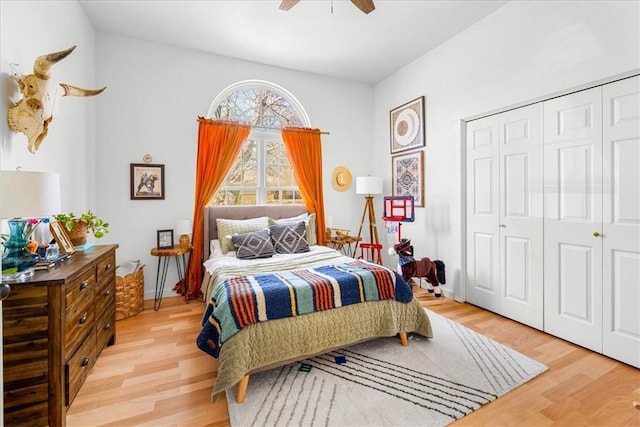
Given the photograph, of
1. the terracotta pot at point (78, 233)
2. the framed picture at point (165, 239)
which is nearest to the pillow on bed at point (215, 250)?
the framed picture at point (165, 239)

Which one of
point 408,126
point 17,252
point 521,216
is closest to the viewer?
point 17,252

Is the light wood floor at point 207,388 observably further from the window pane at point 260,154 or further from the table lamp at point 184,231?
the window pane at point 260,154

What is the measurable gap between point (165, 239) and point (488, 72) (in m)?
4.16

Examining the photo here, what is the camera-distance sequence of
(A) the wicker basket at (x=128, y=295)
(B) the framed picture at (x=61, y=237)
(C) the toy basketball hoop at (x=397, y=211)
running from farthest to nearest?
1. (C) the toy basketball hoop at (x=397, y=211)
2. (A) the wicker basket at (x=128, y=295)
3. (B) the framed picture at (x=61, y=237)

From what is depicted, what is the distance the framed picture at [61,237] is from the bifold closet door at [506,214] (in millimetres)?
3845

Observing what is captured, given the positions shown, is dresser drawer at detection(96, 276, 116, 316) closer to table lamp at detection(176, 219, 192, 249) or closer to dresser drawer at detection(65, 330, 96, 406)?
dresser drawer at detection(65, 330, 96, 406)

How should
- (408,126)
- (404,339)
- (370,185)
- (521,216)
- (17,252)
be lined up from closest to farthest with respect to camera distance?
1. (17,252)
2. (404,339)
3. (521,216)
4. (408,126)
5. (370,185)

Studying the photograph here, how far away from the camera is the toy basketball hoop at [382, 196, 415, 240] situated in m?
3.93

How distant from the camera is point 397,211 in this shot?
430 cm

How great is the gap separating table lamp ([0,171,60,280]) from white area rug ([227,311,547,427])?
140 centimetres

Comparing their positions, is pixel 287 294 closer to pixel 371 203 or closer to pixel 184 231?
pixel 184 231

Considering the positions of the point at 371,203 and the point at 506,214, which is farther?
the point at 371,203

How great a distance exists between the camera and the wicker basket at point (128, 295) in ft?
10.1

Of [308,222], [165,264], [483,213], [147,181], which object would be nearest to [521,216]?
[483,213]
